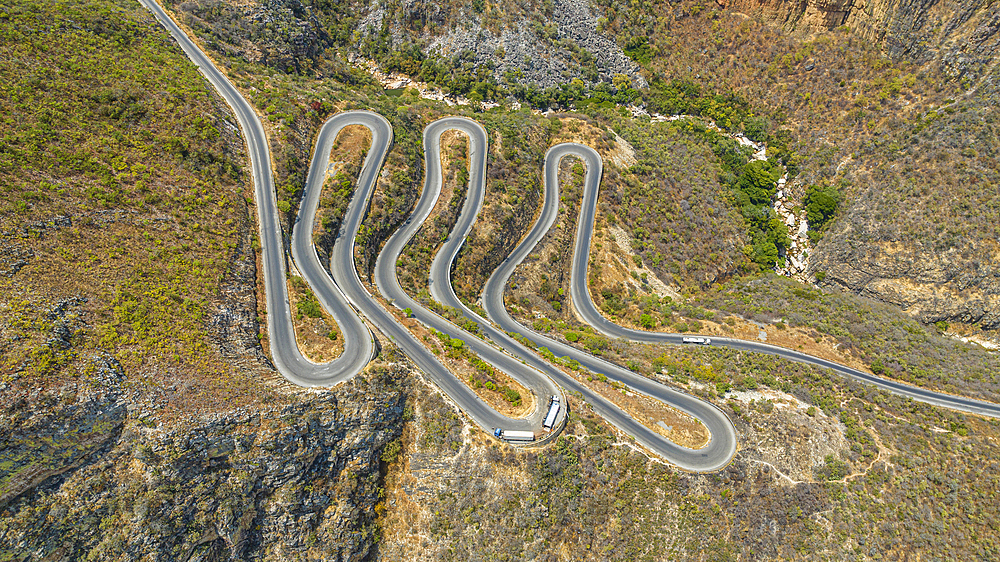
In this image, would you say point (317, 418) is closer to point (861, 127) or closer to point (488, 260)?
point (488, 260)

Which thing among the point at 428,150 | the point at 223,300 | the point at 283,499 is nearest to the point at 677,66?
the point at 428,150

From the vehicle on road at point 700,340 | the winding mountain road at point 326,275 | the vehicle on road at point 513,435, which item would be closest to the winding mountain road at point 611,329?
the vehicle on road at point 700,340

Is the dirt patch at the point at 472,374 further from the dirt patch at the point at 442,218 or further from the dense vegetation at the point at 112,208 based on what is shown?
the dense vegetation at the point at 112,208

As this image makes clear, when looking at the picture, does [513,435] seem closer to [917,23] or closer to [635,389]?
[635,389]

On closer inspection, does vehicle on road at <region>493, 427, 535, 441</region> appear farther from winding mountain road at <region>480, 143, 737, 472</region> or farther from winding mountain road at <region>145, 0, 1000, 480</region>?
winding mountain road at <region>480, 143, 737, 472</region>

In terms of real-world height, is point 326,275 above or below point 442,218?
below

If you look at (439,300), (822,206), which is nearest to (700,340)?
(439,300)
